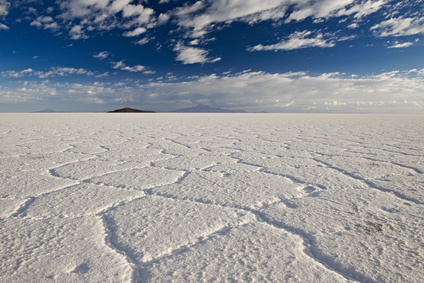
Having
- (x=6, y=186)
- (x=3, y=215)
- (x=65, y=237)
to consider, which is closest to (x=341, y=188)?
(x=65, y=237)

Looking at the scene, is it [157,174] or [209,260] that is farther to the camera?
[157,174]

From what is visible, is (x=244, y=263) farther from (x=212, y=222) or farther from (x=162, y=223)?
(x=162, y=223)

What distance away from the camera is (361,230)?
3.22 feet

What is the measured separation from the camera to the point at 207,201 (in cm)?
127

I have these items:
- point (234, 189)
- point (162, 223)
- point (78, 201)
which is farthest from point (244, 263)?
point (78, 201)

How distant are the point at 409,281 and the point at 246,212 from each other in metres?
0.59

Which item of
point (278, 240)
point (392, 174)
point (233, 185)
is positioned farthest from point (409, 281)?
point (392, 174)

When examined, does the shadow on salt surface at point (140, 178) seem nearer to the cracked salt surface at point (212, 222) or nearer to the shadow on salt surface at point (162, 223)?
the cracked salt surface at point (212, 222)

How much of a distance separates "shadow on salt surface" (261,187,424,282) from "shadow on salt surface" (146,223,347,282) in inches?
2.8

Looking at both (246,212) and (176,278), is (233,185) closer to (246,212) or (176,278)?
(246,212)

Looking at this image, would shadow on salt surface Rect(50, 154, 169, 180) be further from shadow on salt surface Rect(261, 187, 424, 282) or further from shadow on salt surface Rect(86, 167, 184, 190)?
shadow on salt surface Rect(261, 187, 424, 282)

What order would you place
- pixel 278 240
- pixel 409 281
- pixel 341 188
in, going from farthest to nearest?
pixel 341 188
pixel 278 240
pixel 409 281

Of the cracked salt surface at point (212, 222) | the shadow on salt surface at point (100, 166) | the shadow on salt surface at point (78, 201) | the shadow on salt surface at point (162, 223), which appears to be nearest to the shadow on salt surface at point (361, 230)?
the cracked salt surface at point (212, 222)

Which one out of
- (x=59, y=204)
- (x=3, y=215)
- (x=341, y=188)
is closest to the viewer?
(x=3, y=215)
